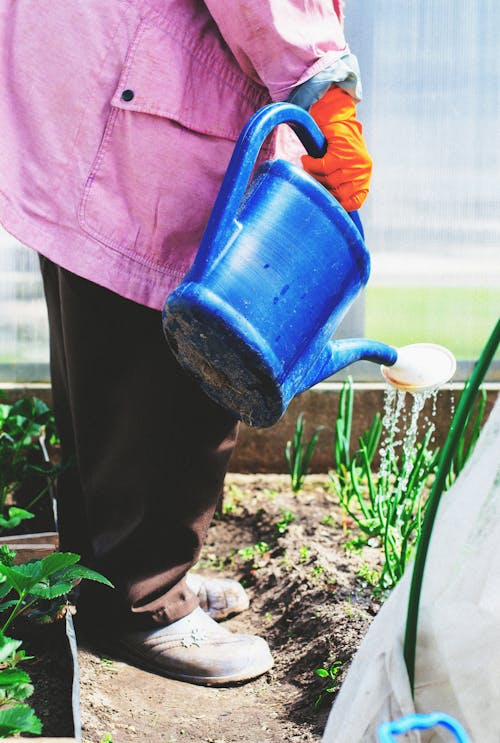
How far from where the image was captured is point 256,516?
241 centimetres

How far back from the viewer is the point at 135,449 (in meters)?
1.63

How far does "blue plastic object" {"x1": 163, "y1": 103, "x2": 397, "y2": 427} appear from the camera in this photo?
116cm

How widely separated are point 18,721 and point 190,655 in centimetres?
78

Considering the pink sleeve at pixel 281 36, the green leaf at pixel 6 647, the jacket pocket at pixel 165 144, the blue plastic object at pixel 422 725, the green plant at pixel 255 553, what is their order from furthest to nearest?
1. the green plant at pixel 255 553
2. the jacket pocket at pixel 165 144
3. the pink sleeve at pixel 281 36
4. the green leaf at pixel 6 647
5. the blue plastic object at pixel 422 725

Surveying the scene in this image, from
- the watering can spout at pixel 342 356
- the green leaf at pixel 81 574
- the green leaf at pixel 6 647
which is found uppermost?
the watering can spout at pixel 342 356

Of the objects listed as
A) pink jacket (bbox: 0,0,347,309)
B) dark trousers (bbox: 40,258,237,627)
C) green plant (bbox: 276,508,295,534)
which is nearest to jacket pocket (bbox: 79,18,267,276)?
pink jacket (bbox: 0,0,347,309)

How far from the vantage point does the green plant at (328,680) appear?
5.14ft

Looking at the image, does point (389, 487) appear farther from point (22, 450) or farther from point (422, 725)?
point (422, 725)

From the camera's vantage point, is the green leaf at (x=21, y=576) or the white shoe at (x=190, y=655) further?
the white shoe at (x=190, y=655)

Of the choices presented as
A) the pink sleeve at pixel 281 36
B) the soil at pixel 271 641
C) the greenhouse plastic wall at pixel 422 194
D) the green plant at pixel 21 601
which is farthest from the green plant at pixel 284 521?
the pink sleeve at pixel 281 36

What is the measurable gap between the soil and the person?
69mm

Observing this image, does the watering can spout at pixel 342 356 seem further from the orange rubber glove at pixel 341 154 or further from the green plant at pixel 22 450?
the green plant at pixel 22 450

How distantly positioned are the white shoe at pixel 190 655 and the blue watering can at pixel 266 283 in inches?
25.0

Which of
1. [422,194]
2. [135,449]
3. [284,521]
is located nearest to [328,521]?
[284,521]
